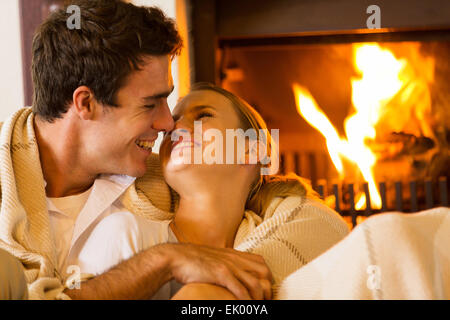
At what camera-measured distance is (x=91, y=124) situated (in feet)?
4.61

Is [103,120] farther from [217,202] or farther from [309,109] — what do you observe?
[309,109]

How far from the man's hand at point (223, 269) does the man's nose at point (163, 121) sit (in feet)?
1.19

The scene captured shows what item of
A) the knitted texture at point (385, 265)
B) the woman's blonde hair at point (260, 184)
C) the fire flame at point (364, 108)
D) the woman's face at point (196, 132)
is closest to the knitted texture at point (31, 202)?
the woman's face at point (196, 132)

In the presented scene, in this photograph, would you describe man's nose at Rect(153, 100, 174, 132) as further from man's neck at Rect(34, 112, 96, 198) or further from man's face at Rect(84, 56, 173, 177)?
man's neck at Rect(34, 112, 96, 198)

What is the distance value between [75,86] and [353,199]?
129 centimetres

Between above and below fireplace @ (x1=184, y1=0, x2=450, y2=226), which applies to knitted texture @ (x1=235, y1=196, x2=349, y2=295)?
below

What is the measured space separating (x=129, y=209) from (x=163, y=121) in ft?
0.74

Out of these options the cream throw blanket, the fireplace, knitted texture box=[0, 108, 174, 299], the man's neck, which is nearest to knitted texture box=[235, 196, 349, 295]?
the cream throw blanket

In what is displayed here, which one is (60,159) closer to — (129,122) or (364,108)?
(129,122)

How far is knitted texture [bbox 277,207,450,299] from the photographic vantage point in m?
0.84

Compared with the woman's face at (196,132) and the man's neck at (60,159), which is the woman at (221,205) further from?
the man's neck at (60,159)

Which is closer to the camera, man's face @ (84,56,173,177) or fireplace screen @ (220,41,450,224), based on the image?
man's face @ (84,56,173,177)
